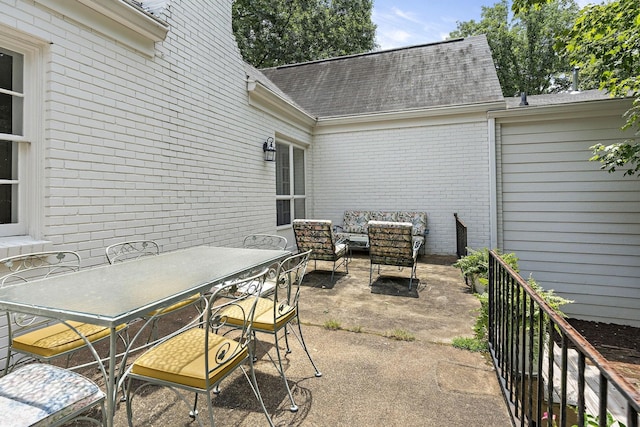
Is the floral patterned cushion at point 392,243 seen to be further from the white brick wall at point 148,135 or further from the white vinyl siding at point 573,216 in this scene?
the white vinyl siding at point 573,216

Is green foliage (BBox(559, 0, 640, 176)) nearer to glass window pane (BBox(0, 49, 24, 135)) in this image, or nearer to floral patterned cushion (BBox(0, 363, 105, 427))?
floral patterned cushion (BBox(0, 363, 105, 427))

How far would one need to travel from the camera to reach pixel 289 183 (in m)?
7.13

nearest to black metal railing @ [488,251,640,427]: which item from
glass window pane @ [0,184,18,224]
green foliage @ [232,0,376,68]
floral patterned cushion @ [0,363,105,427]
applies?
floral patterned cushion @ [0,363,105,427]

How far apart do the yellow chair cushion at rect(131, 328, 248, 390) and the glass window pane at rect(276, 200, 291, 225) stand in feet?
16.2

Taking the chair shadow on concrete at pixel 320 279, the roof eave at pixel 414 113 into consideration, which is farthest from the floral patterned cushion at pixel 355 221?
the roof eave at pixel 414 113

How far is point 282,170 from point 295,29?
13.1 meters

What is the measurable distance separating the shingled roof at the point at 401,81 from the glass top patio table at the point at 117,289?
6.36m

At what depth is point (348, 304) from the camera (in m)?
3.84

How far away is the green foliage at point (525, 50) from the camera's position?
17.6 m

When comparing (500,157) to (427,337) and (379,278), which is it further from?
(427,337)

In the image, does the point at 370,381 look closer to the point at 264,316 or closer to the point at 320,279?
the point at 264,316

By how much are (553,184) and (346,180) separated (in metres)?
4.27

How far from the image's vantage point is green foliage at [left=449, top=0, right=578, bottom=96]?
1759cm

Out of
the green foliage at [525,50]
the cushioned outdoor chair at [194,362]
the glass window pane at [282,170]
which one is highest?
the green foliage at [525,50]
